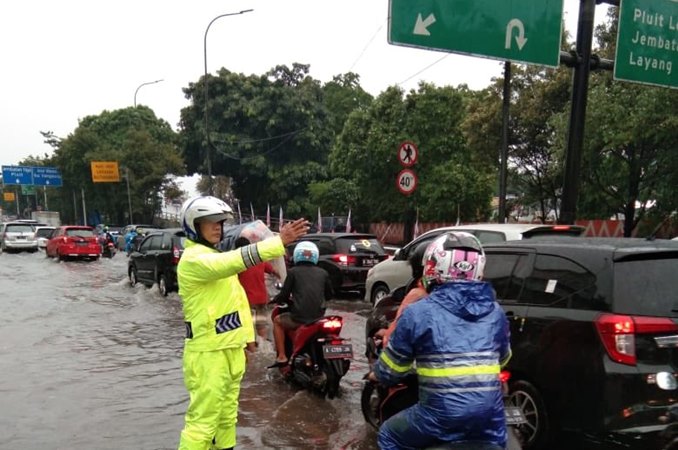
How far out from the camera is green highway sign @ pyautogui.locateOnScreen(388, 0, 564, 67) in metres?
7.44

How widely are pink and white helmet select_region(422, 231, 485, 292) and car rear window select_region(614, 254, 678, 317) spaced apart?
165 centimetres

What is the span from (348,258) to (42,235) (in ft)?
79.5

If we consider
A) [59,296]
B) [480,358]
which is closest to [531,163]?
[59,296]

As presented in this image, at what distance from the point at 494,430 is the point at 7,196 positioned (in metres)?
91.1

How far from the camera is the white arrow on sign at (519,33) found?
7758 millimetres

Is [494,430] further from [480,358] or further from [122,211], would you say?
[122,211]

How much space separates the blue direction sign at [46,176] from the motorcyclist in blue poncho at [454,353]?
5338 centimetres

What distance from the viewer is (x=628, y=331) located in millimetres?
3518

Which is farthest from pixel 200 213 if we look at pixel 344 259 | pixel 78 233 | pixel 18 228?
pixel 18 228

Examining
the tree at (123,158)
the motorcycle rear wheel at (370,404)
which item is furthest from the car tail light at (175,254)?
the tree at (123,158)

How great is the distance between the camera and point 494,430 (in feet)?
7.75

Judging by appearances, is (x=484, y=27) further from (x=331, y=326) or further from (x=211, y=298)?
(x=211, y=298)

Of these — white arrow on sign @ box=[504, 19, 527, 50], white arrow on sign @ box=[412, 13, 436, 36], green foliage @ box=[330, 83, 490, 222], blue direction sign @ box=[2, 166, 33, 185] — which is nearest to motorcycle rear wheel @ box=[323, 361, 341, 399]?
white arrow on sign @ box=[412, 13, 436, 36]

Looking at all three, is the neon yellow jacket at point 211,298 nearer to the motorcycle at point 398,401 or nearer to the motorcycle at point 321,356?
the motorcycle at point 398,401
